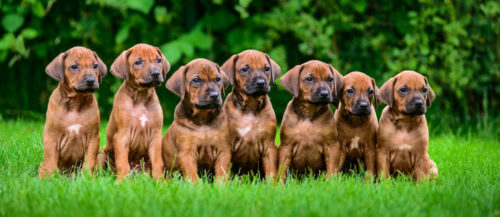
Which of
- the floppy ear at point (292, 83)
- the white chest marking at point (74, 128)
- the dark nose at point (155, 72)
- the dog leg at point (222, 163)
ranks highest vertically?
the dark nose at point (155, 72)

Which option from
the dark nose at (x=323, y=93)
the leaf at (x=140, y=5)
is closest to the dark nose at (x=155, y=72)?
the dark nose at (x=323, y=93)

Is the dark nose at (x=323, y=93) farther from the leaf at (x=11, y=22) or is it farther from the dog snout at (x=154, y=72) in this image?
the leaf at (x=11, y=22)

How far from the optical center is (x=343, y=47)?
11.3 m

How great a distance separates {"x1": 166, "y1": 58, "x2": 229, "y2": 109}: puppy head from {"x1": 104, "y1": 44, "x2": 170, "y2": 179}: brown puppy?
0.19 m

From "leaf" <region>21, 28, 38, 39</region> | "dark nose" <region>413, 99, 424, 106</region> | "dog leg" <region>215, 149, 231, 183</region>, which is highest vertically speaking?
"leaf" <region>21, 28, 38, 39</region>

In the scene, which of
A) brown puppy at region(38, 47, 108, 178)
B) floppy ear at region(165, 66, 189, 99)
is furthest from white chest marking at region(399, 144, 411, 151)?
brown puppy at region(38, 47, 108, 178)

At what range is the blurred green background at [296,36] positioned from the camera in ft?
34.4

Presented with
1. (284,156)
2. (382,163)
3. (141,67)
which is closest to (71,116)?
(141,67)

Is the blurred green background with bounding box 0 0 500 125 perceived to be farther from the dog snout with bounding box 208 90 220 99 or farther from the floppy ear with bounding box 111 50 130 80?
the dog snout with bounding box 208 90 220 99

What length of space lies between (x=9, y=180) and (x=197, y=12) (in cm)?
586

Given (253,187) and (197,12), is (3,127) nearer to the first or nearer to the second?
(197,12)

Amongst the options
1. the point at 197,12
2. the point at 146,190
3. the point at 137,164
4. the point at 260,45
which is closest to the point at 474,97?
the point at 260,45

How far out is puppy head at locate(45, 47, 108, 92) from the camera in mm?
5688

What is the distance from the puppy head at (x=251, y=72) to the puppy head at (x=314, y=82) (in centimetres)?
19
